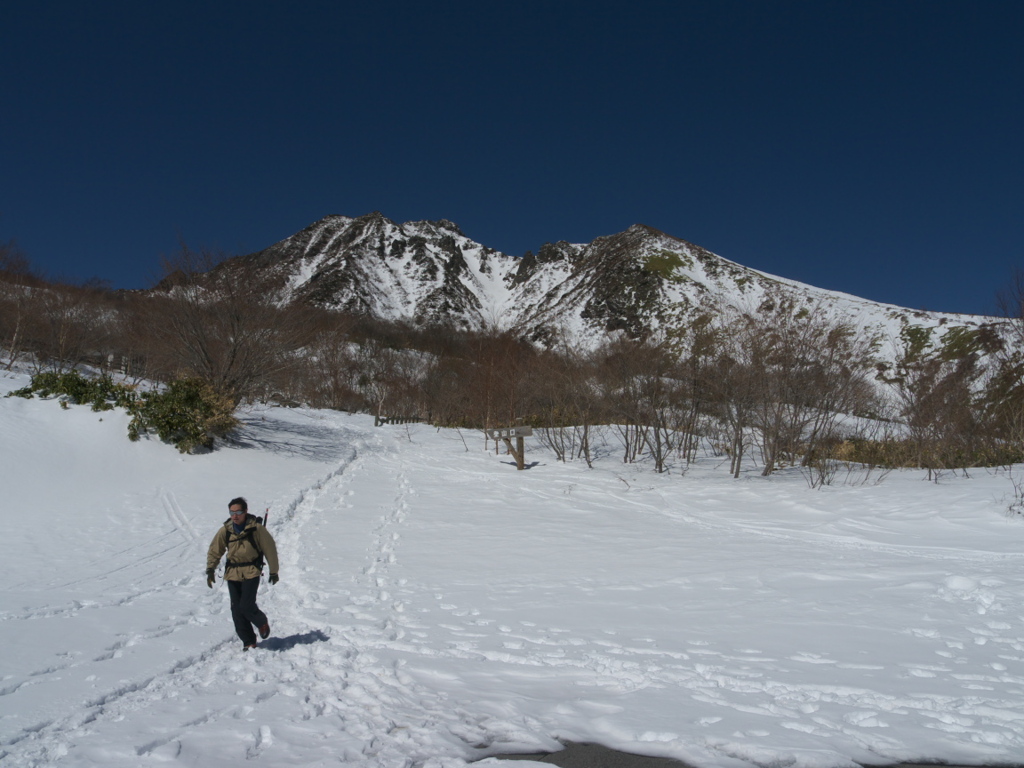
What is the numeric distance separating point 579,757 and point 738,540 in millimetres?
6402

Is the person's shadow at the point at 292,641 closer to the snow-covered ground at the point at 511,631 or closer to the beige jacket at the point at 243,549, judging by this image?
the snow-covered ground at the point at 511,631

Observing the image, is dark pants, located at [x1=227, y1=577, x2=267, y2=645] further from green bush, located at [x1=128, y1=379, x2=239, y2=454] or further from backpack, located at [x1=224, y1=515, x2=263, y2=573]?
green bush, located at [x1=128, y1=379, x2=239, y2=454]

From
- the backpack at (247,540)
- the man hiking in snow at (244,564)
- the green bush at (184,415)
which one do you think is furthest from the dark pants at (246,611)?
the green bush at (184,415)

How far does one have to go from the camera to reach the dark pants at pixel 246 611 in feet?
15.7

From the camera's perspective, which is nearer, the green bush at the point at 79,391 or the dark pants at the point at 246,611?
the dark pants at the point at 246,611

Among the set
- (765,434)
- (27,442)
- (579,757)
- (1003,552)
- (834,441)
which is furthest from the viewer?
(834,441)

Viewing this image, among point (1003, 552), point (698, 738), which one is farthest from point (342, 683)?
point (1003, 552)

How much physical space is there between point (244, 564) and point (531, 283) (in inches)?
7453

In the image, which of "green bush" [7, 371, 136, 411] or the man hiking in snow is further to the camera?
"green bush" [7, 371, 136, 411]

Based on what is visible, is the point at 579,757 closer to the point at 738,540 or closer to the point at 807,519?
the point at 738,540

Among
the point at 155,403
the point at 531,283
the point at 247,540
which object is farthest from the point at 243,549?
the point at 531,283

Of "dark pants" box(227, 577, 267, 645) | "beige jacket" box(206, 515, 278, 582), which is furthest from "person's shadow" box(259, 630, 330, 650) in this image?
"beige jacket" box(206, 515, 278, 582)

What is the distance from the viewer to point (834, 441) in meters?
16.4

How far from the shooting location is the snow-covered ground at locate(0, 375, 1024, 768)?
346 cm
